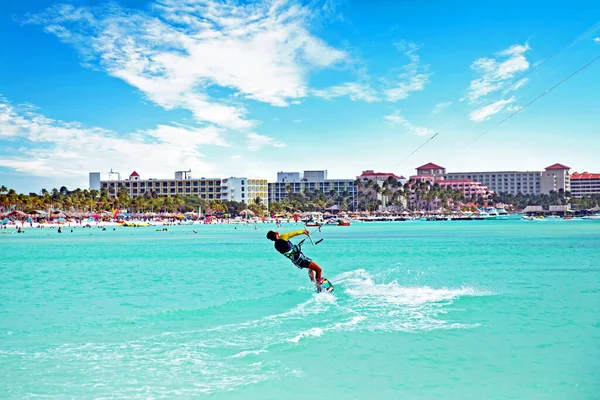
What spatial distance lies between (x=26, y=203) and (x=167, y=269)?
143 meters

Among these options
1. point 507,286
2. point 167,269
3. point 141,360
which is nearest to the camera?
point 141,360

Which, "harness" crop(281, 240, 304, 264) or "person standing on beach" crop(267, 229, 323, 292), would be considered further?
"harness" crop(281, 240, 304, 264)

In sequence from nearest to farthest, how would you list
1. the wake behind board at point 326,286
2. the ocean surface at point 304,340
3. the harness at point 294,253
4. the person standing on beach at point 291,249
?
the ocean surface at point 304,340 → the person standing on beach at point 291,249 → the harness at point 294,253 → the wake behind board at point 326,286

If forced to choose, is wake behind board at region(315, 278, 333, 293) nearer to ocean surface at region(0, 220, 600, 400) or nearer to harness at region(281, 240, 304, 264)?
ocean surface at region(0, 220, 600, 400)

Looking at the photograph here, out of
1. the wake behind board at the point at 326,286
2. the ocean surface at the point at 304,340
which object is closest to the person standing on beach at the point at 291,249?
the wake behind board at the point at 326,286

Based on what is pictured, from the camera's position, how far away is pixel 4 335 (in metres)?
14.8

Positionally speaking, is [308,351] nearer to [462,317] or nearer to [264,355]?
[264,355]

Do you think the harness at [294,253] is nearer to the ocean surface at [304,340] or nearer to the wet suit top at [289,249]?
the wet suit top at [289,249]

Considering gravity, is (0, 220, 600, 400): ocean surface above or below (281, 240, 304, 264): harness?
below

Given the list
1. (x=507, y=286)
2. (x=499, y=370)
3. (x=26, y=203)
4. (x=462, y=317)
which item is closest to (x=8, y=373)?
(x=499, y=370)

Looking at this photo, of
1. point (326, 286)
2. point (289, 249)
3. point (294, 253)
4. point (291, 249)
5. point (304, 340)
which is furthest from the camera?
point (326, 286)

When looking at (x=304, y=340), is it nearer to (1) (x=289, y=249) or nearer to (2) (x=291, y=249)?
(1) (x=289, y=249)

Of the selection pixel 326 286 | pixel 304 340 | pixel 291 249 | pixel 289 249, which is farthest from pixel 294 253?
pixel 304 340

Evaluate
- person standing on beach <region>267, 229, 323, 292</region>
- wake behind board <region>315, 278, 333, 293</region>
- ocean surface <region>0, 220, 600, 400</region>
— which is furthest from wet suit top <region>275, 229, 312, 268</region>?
wake behind board <region>315, 278, 333, 293</region>
